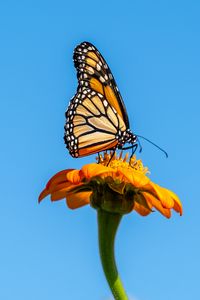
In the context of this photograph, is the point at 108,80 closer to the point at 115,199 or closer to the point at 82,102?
the point at 82,102

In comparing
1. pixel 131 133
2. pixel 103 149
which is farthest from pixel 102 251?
pixel 131 133

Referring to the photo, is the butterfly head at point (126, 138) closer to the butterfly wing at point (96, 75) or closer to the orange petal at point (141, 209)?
the butterfly wing at point (96, 75)

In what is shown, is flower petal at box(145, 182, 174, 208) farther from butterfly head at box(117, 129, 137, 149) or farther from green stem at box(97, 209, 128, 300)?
butterfly head at box(117, 129, 137, 149)

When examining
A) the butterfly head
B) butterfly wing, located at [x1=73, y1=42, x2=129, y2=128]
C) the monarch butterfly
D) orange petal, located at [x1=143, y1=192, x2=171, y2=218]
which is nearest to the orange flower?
orange petal, located at [x1=143, y1=192, x2=171, y2=218]

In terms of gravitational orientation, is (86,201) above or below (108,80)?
below

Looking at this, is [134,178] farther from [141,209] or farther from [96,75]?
[96,75]

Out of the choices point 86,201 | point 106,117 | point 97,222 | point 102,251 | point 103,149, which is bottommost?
point 102,251

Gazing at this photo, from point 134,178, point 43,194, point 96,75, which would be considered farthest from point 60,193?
point 96,75
